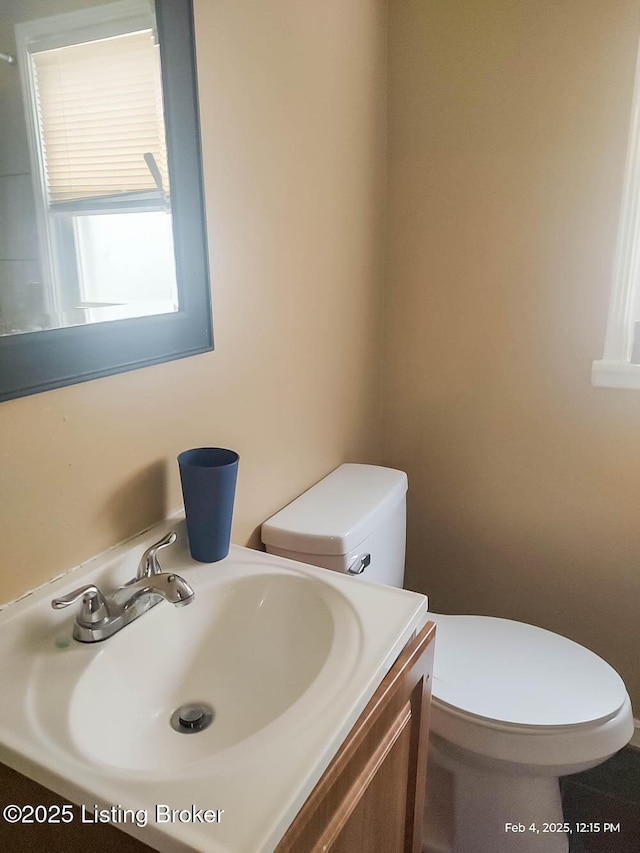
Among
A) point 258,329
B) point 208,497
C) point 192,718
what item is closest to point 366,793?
point 192,718

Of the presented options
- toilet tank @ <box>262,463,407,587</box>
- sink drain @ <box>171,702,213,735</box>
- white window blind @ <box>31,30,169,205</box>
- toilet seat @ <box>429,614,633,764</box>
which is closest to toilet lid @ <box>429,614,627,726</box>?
toilet seat @ <box>429,614,633,764</box>

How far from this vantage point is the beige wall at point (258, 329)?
0.91 meters

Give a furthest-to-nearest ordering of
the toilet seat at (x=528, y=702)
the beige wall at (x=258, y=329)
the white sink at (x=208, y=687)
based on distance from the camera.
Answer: the toilet seat at (x=528, y=702) → the beige wall at (x=258, y=329) → the white sink at (x=208, y=687)

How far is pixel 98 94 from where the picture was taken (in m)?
0.89

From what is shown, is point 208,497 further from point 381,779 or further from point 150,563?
Result: point 381,779

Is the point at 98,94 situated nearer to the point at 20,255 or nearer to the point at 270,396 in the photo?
the point at 20,255

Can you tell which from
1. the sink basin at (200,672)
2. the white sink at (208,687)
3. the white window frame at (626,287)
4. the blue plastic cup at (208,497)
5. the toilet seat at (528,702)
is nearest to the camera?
the white sink at (208,687)

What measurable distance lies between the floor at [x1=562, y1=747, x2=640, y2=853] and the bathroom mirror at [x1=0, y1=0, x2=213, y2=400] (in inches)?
56.5

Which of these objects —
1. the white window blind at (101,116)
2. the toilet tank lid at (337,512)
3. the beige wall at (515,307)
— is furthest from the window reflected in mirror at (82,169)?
the beige wall at (515,307)

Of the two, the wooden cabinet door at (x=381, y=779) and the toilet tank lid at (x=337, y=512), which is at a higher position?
the toilet tank lid at (x=337, y=512)

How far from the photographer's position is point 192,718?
Answer: 2.92 feet

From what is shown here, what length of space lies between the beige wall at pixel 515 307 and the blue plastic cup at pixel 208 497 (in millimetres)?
849

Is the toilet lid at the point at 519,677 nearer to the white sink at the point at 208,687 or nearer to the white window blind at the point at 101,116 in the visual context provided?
the white sink at the point at 208,687

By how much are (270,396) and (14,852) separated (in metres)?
0.86
